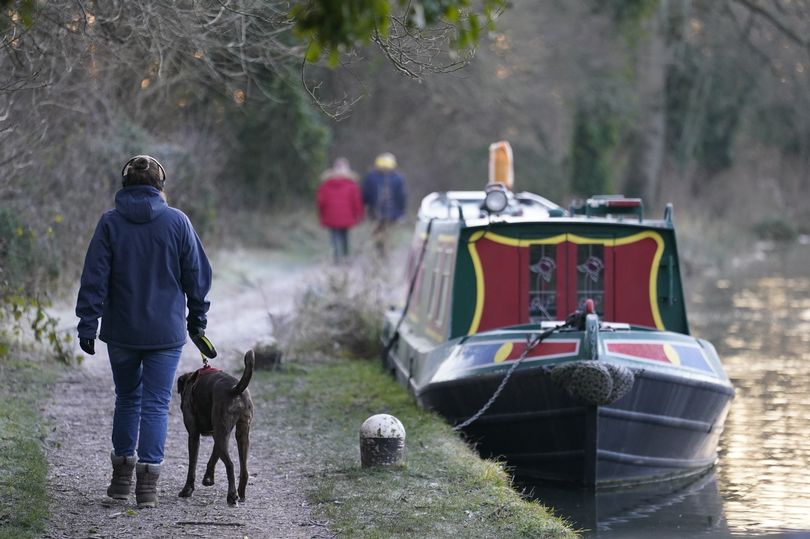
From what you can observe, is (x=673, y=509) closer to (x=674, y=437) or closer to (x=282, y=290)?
(x=674, y=437)

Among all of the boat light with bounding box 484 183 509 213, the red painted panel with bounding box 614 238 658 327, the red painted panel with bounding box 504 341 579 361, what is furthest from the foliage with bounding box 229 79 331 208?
the red painted panel with bounding box 504 341 579 361

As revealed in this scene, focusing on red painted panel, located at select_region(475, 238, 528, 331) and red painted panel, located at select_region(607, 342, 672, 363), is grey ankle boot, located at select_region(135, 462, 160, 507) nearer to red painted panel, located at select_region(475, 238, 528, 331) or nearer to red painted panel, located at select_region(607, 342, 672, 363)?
red painted panel, located at select_region(607, 342, 672, 363)

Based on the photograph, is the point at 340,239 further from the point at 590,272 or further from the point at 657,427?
the point at 657,427

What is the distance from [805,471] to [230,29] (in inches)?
235

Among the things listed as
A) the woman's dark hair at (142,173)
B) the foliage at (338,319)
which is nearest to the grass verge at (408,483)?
the woman's dark hair at (142,173)

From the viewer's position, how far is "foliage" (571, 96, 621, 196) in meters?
35.9

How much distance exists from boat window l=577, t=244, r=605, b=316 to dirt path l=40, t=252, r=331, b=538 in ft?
9.24

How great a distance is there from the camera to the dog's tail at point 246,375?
728 centimetres

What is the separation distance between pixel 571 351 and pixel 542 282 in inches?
66.0

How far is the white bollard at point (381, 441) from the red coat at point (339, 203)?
14.8 m

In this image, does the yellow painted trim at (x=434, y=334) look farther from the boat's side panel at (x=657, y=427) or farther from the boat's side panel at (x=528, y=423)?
the boat's side panel at (x=657, y=427)

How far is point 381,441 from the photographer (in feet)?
28.7

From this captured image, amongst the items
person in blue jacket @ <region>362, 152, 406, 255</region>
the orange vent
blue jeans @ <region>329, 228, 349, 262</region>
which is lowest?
blue jeans @ <region>329, 228, 349, 262</region>

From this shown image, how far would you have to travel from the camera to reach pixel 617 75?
3606 cm
